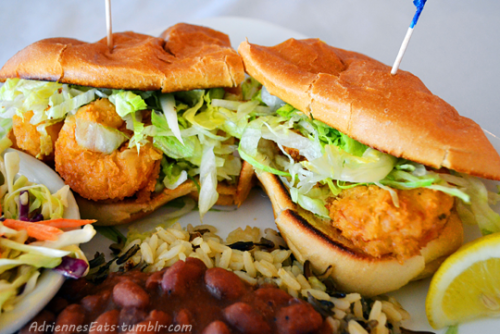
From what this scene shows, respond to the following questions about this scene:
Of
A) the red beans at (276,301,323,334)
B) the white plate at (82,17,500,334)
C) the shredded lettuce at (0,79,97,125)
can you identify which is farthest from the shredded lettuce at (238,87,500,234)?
the shredded lettuce at (0,79,97,125)

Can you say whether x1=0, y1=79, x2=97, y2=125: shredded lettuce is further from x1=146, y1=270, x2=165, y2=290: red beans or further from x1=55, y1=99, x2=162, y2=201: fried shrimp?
x1=146, y1=270, x2=165, y2=290: red beans

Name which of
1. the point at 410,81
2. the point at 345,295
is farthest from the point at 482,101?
the point at 345,295

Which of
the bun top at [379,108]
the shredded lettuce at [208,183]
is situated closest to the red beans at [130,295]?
the shredded lettuce at [208,183]

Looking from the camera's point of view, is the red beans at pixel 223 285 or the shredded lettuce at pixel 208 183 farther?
the shredded lettuce at pixel 208 183

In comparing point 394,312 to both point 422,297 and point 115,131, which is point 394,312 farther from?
point 115,131

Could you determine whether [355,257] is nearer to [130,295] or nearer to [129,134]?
[130,295]

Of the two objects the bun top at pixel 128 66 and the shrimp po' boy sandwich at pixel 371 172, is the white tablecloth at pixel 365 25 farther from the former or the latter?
the shrimp po' boy sandwich at pixel 371 172
